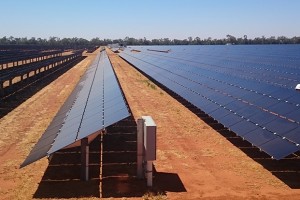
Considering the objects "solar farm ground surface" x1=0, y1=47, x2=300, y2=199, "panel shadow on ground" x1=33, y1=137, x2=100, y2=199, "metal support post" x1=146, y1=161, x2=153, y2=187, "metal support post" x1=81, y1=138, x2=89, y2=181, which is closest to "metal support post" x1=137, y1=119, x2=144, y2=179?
"solar farm ground surface" x1=0, y1=47, x2=300, y2=199

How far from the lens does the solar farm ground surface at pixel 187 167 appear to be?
10.6m

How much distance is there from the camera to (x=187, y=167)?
12.9m

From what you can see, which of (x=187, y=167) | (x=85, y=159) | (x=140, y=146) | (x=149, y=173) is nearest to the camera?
(x=149, y=173)

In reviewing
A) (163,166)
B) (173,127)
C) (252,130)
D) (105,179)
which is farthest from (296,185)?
(173,127)

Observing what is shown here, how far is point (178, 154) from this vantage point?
14.4m

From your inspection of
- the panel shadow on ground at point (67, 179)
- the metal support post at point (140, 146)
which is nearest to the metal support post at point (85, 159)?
the panel shadow on ground at point (67, 179)

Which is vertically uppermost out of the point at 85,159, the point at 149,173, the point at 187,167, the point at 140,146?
the point at 140,146

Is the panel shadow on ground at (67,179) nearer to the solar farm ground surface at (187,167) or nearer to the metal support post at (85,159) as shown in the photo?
the solar farm ground surface at (187,167)

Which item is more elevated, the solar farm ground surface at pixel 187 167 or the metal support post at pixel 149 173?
the metal support post at pixel 149 173

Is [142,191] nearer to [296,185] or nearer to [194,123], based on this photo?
[296,185]

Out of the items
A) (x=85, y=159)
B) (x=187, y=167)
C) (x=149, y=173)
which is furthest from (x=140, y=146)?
(x=187, y=167)

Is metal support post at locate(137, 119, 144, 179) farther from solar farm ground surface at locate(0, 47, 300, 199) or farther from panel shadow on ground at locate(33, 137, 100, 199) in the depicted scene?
panel shadow on ground at locate(33, 137, 100, 199)

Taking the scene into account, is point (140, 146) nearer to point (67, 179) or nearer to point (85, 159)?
point (85, 159)

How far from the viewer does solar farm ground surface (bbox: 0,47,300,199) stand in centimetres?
1057
